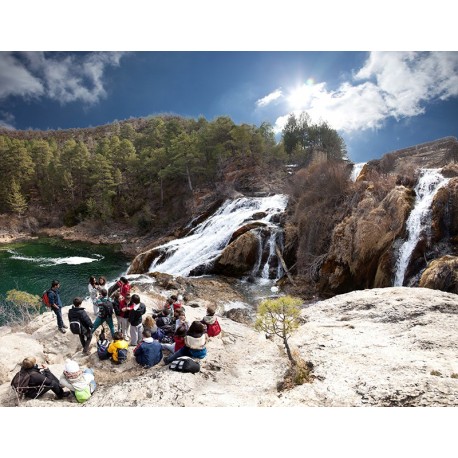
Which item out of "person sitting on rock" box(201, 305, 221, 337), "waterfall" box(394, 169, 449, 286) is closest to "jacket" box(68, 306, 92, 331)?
"person sitting on rock" box(201, 305, 221, 337)

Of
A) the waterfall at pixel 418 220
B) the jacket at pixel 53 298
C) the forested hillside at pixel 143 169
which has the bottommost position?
the jacket at pixel 53 298

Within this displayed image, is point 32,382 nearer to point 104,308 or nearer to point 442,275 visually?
point 104,308

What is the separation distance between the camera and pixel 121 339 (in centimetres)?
428

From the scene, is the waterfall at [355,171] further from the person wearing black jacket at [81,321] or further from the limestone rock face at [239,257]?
the person wearing black jacket at [81,321]

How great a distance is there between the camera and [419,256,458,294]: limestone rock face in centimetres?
580

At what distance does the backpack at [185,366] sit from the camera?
3.75 meters

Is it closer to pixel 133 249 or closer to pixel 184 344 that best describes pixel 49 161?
pixel 133 249

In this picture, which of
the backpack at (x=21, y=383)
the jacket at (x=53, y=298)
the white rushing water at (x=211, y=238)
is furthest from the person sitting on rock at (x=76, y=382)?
the white rushing water at (x=211, y=238)

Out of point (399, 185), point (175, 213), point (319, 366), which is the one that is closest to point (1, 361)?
point (319, 366)

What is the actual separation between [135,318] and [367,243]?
601 cm

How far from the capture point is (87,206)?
925 inches

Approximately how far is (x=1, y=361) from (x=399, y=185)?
372 inches

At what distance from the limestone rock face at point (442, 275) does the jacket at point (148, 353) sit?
5603 mm

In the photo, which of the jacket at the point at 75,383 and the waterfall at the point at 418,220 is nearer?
the jacket at the point at 75,383
